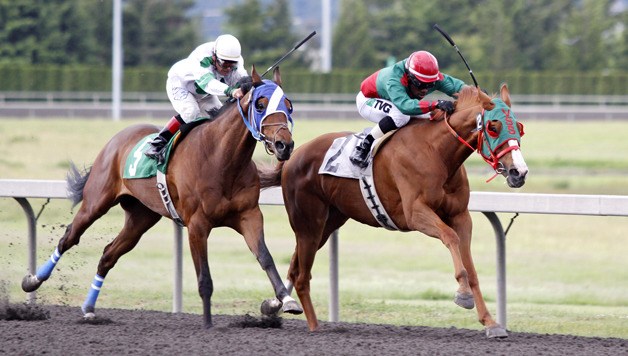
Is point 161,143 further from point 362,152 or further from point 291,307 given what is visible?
point 291,307

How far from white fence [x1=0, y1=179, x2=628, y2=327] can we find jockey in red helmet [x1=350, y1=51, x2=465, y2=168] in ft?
2.01

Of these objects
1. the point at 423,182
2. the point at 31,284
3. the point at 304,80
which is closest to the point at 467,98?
the point at 423,182

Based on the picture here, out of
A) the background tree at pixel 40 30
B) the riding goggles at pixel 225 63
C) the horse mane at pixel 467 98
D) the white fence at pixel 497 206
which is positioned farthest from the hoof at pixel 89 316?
the background tree at pixel 40 30

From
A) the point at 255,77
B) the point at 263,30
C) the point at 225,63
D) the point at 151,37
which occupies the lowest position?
the point at 255,77

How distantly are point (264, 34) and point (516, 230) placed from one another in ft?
130

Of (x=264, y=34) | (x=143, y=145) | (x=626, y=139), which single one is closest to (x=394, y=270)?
(x=143, y=145)

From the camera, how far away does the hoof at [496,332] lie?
6012mm

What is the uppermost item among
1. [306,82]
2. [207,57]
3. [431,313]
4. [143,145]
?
[306,82]

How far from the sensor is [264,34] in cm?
5312

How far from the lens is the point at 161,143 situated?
6.95m

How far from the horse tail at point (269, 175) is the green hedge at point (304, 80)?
34.5 m

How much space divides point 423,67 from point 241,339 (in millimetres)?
1812

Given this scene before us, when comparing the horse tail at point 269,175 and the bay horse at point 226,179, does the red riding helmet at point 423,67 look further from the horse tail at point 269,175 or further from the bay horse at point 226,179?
the horse tail at point 269,175

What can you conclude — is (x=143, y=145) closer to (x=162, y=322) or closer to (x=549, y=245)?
(x=162, y=322)
